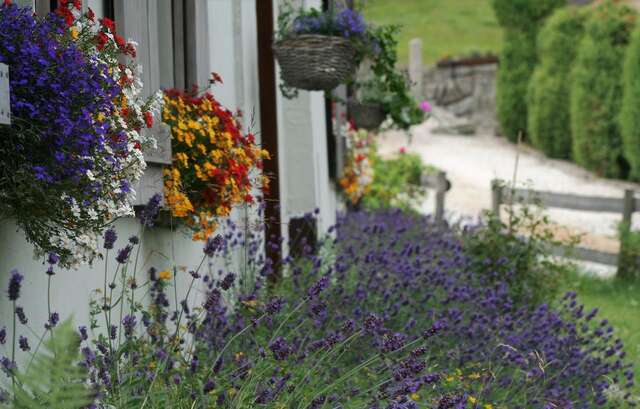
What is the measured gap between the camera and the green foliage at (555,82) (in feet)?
66.6

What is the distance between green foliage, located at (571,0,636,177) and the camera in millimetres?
18359

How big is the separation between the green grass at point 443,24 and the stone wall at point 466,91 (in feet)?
21.3

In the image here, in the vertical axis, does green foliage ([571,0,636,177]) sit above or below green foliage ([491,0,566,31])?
below

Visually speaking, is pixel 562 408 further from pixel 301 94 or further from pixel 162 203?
pixel 301 94

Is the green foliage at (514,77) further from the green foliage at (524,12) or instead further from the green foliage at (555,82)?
the green foliage at (555,82)

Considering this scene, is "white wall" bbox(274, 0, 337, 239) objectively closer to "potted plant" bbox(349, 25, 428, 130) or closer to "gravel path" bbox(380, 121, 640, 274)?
"potted plant" bbox(349, 25, 428, 130)

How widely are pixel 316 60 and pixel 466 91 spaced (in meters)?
21.5

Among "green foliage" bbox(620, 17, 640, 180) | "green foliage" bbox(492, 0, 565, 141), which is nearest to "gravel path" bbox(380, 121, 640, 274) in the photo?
"green foliage" bbox(620, 17, 640, 180)

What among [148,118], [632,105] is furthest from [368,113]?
[632,105]

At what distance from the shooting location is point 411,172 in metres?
14.2

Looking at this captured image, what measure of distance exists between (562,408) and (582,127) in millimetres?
16640

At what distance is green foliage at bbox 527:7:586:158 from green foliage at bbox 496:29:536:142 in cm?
74

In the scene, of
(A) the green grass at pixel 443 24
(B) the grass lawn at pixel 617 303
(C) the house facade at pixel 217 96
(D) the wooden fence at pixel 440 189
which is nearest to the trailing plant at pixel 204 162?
(C) the house facade at pixel 217 96

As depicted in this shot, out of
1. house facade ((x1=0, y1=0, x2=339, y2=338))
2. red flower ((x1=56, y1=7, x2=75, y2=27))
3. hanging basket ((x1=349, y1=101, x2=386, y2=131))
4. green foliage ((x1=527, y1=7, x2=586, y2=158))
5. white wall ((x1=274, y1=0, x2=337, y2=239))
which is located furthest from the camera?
green foliage ((x1=527, y1=7, x2=586, y2=158))
